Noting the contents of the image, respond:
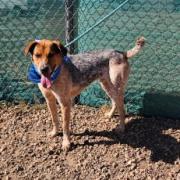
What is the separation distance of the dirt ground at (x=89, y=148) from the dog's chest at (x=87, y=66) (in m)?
0.64

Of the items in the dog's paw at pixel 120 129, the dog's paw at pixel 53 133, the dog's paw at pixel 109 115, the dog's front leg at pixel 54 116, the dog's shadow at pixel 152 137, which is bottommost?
the dog's shadow at pixel 152 137

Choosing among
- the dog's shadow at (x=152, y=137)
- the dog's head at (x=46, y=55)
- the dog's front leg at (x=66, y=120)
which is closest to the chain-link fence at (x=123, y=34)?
the dog's shadow at (x=152, y=137)

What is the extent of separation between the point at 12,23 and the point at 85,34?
40.0 inches

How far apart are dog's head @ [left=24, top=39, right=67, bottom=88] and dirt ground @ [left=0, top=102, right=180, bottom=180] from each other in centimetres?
89

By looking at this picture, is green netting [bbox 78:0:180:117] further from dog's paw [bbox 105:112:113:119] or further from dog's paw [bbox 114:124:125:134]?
dog's paw [bbox 114:124:125:134]

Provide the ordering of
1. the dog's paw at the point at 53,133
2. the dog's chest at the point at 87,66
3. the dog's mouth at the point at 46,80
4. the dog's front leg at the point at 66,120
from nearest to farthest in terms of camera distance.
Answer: the dog's mouth at the point at 46,80 < the dog's front leg at the point at 66,120 < the dog's chest at the point at 87,66 < the dog's paw at the point at 53,133

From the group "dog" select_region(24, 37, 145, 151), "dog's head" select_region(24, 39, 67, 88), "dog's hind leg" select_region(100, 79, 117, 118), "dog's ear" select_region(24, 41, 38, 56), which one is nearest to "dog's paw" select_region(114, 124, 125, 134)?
"dog" select_region(24, 37, 145, 151)

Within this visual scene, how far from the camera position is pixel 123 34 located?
601 centimetres

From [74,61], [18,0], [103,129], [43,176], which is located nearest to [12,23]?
[18,0]

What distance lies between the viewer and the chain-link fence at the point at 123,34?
585 centimetres

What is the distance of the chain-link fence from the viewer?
19.2 feet

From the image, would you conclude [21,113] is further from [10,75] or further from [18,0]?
[18,0]

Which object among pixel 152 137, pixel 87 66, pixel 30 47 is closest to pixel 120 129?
pixel 152 137

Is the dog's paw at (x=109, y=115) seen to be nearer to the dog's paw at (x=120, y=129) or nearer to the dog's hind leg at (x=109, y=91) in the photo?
the dog's hind leg at (x=109, y=91)
